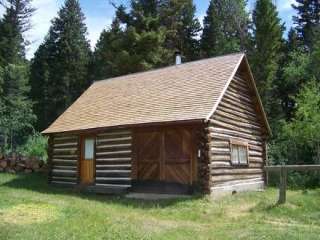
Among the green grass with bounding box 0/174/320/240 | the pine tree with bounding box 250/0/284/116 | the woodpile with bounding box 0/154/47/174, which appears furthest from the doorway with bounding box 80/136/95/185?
the pine tree with bounding box 250/0/284/116

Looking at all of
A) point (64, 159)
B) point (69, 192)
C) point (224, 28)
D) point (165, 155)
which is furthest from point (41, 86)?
point (165, 155)

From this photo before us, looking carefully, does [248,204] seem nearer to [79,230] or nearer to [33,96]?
[79,230]

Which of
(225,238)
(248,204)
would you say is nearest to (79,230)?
(225,238)

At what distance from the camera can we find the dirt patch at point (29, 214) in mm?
11070

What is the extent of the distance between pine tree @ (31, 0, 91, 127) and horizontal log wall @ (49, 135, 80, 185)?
77.4 ft


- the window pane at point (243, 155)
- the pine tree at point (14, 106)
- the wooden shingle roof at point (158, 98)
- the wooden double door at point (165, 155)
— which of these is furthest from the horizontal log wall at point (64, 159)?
the pine tree at point (14, 106)

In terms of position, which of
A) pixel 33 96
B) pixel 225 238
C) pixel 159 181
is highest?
pixel 33 96

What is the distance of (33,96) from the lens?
46.8 metres

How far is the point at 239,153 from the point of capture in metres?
19.6

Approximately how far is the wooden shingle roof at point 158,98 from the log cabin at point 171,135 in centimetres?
5

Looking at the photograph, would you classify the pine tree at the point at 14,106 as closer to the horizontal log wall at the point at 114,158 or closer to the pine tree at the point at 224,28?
the horizontal log wall at the point at 114,158

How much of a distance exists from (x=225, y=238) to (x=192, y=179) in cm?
679

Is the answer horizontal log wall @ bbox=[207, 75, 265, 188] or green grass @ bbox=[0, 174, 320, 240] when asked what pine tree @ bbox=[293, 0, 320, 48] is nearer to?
horizontal log wall @ bbox=[207, 75, 265, 188]

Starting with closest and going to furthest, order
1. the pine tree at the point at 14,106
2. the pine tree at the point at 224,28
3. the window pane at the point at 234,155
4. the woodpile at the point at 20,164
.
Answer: the window pane at the point at 234,155 < the woodpile at the point at 20,164 < the pine tree at the point at 14,106 < the pine tree at the point at 224,28
